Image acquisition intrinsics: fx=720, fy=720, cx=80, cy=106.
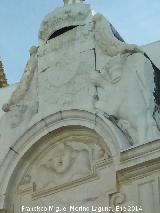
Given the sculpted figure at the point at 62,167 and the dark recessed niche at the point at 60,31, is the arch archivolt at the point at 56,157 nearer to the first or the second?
the sculpted figure at the point at 62,167

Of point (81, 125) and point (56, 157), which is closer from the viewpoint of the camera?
point (81, 125)

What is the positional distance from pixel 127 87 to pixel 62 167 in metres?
1.40

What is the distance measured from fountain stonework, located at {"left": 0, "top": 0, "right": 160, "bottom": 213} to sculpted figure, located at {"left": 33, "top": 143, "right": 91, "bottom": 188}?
1cm

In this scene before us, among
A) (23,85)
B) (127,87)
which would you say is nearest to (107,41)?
(127,87)

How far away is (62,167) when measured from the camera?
9648 millimetres

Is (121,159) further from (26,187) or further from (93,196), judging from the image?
(26,187)

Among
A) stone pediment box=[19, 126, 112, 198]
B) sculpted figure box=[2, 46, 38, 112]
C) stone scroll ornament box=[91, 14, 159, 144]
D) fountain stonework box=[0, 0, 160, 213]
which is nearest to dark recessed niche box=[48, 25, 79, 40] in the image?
fountain stonework box=[0, 0, 160, 213]

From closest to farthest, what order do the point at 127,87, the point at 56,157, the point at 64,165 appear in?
the point at 127,87
the point at 64,165
the point at 56,157

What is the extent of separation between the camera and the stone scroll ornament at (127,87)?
29.2ft

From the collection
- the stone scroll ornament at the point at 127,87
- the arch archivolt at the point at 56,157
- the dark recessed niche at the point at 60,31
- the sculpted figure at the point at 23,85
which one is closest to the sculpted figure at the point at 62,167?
the arch archivolt at the point at 56,157

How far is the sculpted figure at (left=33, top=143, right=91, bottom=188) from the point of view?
31.0ft

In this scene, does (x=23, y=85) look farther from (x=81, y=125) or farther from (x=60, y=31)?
(x=81, y=125)

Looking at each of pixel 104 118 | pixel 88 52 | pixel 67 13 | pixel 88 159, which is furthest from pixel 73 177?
pixel 67 13

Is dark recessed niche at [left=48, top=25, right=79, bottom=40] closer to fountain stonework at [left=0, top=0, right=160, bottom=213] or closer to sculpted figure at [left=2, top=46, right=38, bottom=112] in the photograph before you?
fountain stonework at [left=0, top=0, right=160, bottom=213]
